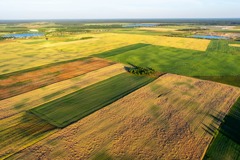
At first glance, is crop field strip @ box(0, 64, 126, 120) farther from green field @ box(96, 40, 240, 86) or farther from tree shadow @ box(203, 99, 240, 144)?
tree shadow @ box(203, 99, 240, 144)

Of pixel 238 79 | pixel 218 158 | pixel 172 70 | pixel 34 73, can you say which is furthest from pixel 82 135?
pixel 238 79

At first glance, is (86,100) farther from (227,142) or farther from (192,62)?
(192,62)

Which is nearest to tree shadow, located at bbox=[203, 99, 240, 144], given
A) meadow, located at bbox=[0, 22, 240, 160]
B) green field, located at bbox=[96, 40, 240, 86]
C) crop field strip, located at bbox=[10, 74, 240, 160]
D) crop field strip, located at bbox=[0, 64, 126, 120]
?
meadow, located at bbox=[0, 22, 240, 160]

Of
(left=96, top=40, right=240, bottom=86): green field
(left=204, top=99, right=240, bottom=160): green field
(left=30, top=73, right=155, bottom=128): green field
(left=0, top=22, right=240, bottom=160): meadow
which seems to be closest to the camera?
(left=204, top=99, right=240, bottom=160): green field

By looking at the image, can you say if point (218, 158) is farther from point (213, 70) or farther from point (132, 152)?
point (213, 70)

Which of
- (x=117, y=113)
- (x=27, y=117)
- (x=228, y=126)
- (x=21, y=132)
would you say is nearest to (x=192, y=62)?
(x=228, y=126)

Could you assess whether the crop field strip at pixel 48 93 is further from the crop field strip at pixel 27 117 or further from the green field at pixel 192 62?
the green field at pixel 192 62
